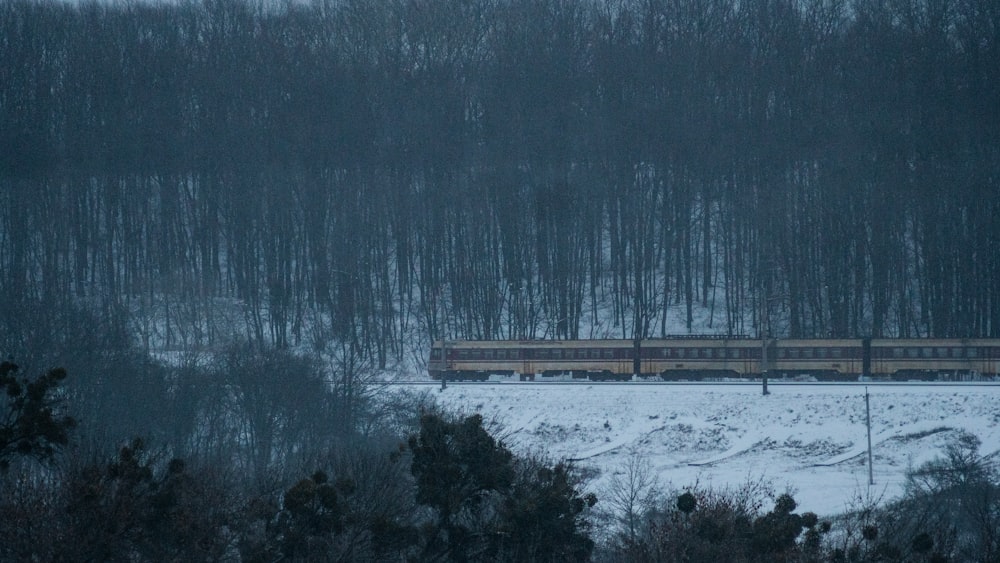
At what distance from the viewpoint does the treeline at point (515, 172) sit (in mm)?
53250

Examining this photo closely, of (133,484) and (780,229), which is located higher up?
(780,229)

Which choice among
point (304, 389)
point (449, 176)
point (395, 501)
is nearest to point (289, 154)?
point (449, 176)

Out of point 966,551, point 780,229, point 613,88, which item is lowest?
point 966,551

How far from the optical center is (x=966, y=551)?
1775cm

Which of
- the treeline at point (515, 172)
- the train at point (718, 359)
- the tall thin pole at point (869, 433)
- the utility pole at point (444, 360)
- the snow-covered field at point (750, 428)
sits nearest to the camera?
the tall thin pole at point (869, 433)

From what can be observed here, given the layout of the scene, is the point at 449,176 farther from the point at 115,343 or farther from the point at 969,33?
the point at 969,33

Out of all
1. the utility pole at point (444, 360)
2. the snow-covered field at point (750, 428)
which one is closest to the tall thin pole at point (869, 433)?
the snow-covered field at point (750, 428)

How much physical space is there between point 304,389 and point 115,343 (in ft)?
26.6

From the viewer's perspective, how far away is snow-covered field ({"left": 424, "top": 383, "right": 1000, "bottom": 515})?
3338 cm

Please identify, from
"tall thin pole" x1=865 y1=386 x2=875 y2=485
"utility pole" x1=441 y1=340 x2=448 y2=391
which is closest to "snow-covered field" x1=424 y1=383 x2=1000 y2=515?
"tall thin pole" x1=865 y1=386 x2=875 y2=485

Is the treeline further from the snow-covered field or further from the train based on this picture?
the snow-covered field

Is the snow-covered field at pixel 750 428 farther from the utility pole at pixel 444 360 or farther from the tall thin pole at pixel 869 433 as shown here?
the utility pole at pixel 444 360

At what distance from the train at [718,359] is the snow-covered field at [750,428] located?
5.25 m

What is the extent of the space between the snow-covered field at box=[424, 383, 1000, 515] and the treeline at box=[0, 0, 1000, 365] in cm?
1279
